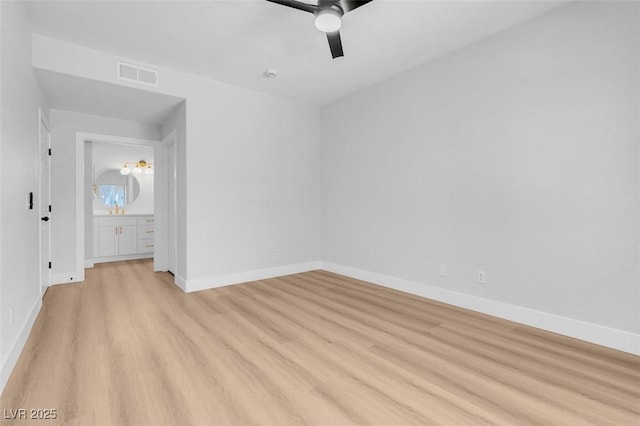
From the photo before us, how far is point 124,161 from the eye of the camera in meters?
6.85

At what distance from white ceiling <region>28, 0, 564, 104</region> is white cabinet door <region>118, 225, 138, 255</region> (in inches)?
153

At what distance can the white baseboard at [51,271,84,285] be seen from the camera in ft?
13.7

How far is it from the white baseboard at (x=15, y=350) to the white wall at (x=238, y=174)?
1.46 meters

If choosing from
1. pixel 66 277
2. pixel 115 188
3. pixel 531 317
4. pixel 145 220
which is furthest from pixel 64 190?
pixel 531 317

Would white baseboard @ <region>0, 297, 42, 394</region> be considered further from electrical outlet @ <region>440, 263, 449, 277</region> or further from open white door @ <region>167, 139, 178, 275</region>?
electrical outlet @ <region>440, 263, 449, 277</region>

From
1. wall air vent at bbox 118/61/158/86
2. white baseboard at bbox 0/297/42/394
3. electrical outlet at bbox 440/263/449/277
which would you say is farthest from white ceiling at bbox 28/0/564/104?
Answer: white baseboard at bbox 0/297/42/394

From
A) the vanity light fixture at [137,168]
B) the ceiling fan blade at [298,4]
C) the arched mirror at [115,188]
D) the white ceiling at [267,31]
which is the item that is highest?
the white ceiling at [267,31]

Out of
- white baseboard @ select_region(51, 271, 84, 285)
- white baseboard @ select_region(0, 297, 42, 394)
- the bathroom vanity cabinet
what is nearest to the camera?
white baseboard @ select_region(0, 297, 42, 394)

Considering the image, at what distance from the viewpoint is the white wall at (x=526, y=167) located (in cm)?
229

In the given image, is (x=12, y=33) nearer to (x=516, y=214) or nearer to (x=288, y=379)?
(x=288, y=379)

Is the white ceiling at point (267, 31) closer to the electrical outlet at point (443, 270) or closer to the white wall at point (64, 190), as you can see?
the white wall at point (64, 190)

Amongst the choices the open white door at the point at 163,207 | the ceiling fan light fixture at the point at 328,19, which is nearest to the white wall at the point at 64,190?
the open white door at the point at 163,207

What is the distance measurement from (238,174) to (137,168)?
167 inches

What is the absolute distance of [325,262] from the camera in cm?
507
